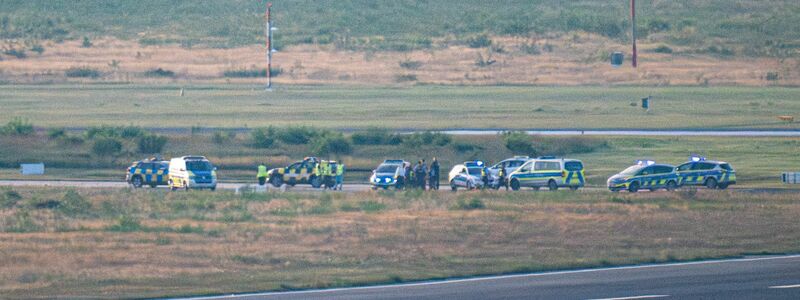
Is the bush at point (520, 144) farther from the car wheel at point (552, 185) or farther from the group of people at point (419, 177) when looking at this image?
the group of people at point (419, 177)

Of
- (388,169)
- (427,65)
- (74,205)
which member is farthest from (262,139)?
(427,65)

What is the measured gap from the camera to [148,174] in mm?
51156

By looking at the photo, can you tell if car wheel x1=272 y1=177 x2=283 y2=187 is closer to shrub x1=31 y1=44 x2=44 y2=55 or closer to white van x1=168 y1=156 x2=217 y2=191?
white van x1=168 y1=156 x2=217 y2=191

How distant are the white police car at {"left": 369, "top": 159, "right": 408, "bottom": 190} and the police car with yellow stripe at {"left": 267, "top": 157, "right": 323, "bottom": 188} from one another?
267 centimetres

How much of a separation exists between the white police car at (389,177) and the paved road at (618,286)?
23588mm

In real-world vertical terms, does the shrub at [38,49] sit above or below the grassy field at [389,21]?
below

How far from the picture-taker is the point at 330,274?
26.7m

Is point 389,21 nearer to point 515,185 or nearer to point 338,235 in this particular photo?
point 515,185

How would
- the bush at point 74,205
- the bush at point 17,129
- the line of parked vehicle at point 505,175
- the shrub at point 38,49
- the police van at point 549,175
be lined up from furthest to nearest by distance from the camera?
the shrub at point 38,49
the bush at point 17,129
the police van at point 549,175
the line of parked vehicle at point 505,175
the bush at point 74,205

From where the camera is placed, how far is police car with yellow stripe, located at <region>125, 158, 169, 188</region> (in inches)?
2005

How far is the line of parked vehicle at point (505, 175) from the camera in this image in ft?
160

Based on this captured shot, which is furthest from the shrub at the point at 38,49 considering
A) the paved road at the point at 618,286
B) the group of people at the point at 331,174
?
the paved road at the point at 618,286

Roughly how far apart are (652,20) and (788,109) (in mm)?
57969

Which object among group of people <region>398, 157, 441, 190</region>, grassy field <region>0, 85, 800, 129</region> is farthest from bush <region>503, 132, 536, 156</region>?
grassy field <region>0, 85, 800, 129</region>
